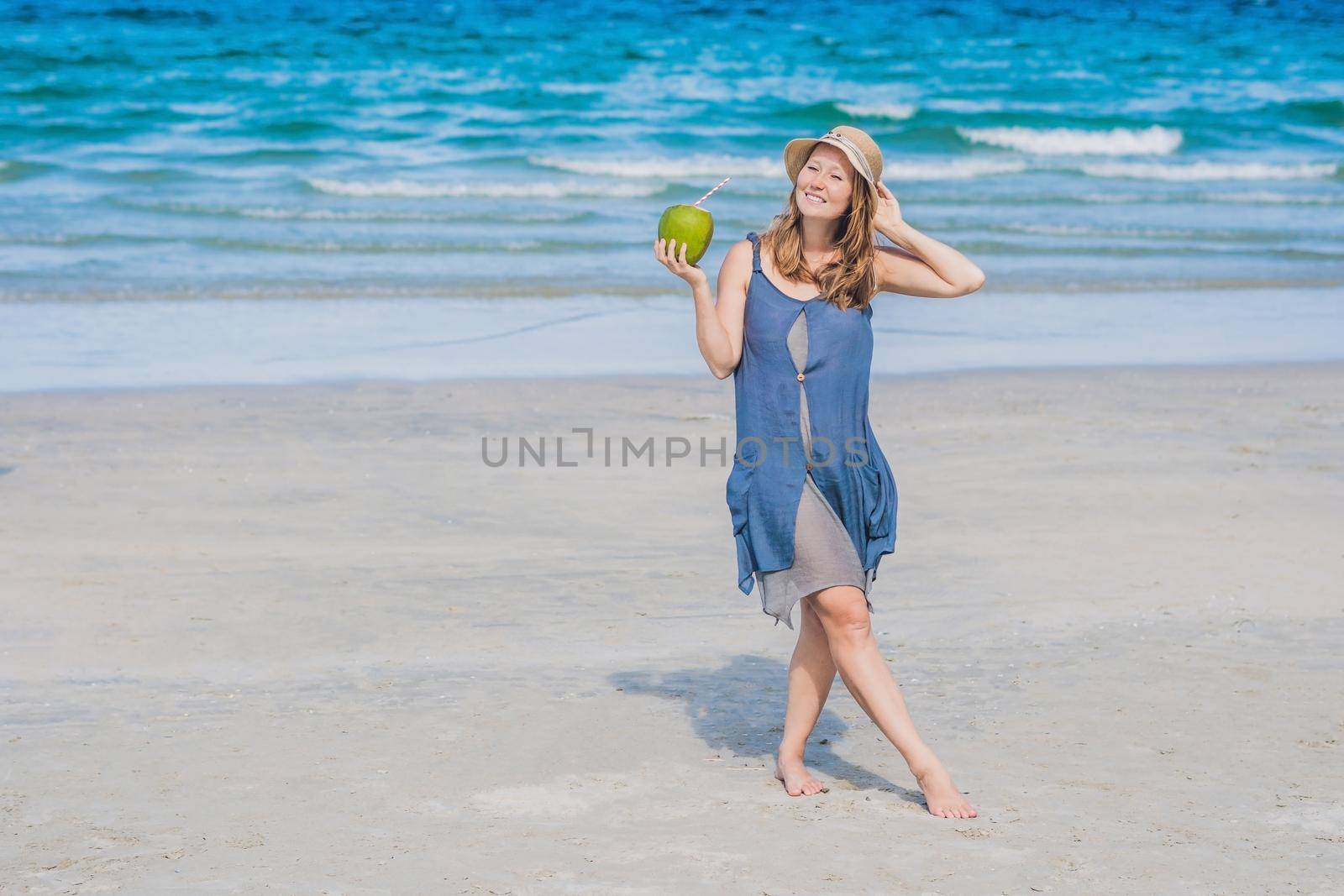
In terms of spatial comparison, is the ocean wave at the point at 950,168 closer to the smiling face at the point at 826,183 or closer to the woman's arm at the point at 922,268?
the woman's arm at the point at 922,268

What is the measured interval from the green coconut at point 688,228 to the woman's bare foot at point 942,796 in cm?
129

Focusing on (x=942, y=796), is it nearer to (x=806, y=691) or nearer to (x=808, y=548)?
(x=806, y=691)

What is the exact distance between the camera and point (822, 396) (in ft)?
12.2

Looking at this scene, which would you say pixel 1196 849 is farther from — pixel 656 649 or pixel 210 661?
pixel 210 661

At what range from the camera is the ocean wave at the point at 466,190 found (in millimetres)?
18406

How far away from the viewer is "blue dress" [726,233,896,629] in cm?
369

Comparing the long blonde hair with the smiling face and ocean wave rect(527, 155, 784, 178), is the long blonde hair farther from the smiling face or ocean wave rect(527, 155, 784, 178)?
ocean wave rect(527, 155, 784, 178)

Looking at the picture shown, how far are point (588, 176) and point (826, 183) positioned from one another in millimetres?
16802

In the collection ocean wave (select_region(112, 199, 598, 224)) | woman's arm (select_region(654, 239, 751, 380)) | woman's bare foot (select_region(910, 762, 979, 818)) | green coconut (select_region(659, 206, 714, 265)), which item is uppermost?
green coconut (select_region(659, 206, 714, 265))

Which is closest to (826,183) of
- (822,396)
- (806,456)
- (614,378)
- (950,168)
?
(822,396)

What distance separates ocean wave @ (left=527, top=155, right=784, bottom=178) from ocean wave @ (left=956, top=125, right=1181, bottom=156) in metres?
4.38

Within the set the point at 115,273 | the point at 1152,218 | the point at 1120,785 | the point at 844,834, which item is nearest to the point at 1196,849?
the point at 1120,785

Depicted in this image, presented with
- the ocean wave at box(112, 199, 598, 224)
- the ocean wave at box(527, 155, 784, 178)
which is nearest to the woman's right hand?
the ocean wave at box(112, 199, 598, 224)

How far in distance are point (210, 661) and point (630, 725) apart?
4.33 feet
